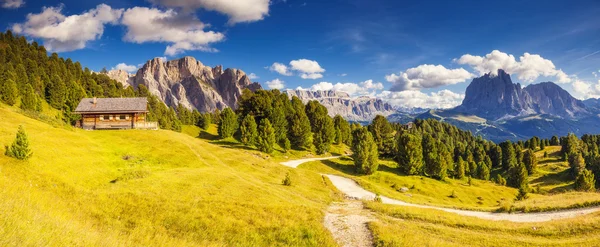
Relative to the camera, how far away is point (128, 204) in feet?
70.7

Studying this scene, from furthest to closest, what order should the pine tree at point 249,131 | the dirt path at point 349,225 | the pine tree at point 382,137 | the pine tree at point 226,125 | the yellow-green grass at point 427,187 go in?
1. the pine tree at point 382,137
2. the pine tree at point 226,125
3. the pine tree at point 249,131
4. the yellow-green grass at point 427,187
5. the dirt path at point 349,225

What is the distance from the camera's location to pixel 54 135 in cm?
4491

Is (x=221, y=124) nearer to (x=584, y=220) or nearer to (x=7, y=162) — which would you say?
(x=7, y=162)

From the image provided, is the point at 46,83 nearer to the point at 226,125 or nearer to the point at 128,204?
the point at 226,125

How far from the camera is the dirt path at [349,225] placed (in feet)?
64.0

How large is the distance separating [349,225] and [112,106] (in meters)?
68.9

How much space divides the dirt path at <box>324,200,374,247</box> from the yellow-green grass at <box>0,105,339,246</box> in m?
1.03

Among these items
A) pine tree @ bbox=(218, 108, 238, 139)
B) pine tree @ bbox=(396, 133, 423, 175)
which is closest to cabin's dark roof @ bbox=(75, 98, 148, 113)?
pine tree @ bbox=(218, 108, 238, 139)

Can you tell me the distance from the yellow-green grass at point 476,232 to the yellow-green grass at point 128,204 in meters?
4.98

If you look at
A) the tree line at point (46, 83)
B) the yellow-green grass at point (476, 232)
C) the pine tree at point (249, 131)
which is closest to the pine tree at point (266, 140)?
the pine tree at point (249, 131)

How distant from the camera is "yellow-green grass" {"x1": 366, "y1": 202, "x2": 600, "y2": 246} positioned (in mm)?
18900

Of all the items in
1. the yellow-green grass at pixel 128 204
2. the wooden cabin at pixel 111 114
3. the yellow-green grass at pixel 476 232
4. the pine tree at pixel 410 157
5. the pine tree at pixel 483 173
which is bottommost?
the pine tree at pixel 483 173

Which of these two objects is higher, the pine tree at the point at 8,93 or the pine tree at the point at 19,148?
the pine tree at the point at 8,93

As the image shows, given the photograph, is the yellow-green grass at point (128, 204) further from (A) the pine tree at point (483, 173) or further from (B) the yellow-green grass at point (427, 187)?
(A) the pine tree at point (483, 173)
